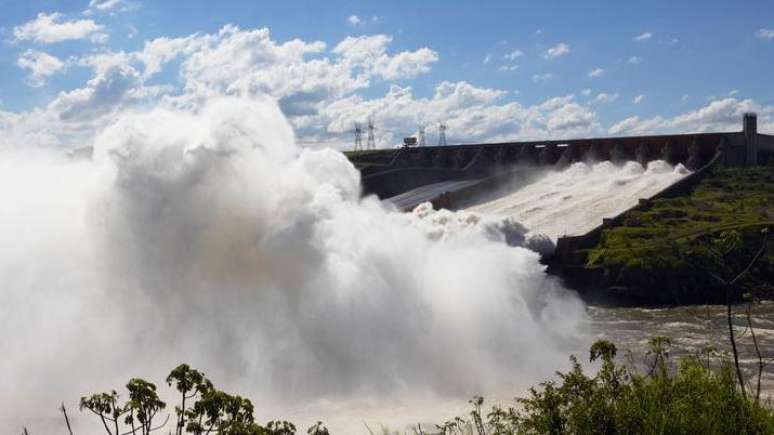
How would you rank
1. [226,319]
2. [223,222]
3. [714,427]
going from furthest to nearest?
[223,222]
[226,319]
[714,427]

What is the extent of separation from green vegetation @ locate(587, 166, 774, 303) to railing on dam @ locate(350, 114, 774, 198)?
1087cm

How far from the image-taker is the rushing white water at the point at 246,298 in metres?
32.5

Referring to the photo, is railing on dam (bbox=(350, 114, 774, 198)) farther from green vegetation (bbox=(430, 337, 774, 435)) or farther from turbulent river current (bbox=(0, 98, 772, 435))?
green vegetation (bbox=(430, 337, 774, 435))

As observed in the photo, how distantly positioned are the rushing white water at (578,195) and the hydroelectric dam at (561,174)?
4.1 inches

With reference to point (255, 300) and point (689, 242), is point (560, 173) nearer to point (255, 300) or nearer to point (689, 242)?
point (689, 242)

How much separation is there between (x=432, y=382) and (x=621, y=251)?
118 ft

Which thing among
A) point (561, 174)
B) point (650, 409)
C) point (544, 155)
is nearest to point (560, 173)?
Result: point (561, 174)

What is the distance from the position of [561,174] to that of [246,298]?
248ft

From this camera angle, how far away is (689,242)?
69438 mm

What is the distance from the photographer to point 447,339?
35438mm

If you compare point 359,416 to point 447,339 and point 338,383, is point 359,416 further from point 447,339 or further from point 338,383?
point 447,339

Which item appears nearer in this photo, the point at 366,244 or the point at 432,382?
the point at 432,382

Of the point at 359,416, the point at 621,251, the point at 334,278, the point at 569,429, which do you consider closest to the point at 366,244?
the point at 334,278

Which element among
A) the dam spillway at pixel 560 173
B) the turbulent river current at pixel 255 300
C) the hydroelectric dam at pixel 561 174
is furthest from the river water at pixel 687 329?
the dam spillway at pixel 560 173
